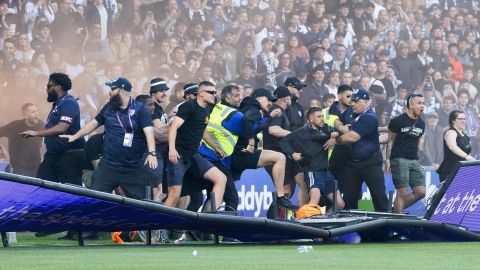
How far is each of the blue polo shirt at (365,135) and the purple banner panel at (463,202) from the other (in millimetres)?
3411

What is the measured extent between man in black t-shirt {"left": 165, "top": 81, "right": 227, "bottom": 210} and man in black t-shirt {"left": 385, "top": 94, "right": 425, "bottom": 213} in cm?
388

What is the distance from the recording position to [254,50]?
870 inches

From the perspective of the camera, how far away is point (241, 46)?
21.9 metres

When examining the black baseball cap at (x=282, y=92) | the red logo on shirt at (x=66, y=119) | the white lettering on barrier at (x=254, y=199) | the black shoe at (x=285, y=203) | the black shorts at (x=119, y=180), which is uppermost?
the black baseball cap at (x=282, y=92)

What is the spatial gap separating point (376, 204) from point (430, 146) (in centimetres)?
788

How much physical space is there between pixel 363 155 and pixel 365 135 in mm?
276

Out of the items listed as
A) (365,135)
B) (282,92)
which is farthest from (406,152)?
(282,92)

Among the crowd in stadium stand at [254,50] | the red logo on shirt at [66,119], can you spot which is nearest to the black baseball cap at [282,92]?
the crowd in stadium stand at [254,50]

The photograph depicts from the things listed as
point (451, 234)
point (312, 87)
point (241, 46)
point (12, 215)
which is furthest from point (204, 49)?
point (12, 215)

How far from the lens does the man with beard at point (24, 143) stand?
17.7 m

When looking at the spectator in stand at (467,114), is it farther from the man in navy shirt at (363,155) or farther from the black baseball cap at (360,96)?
the black baseball cap at (360,96)

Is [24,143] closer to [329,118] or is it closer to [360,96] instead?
[329,118]

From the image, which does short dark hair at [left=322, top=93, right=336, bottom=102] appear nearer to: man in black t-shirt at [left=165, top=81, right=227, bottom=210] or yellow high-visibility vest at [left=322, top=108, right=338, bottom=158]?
yellow high-visibility vest at [left=322, top=108, right=338, bottom=158]

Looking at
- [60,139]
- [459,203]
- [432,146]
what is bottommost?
[459,203]
